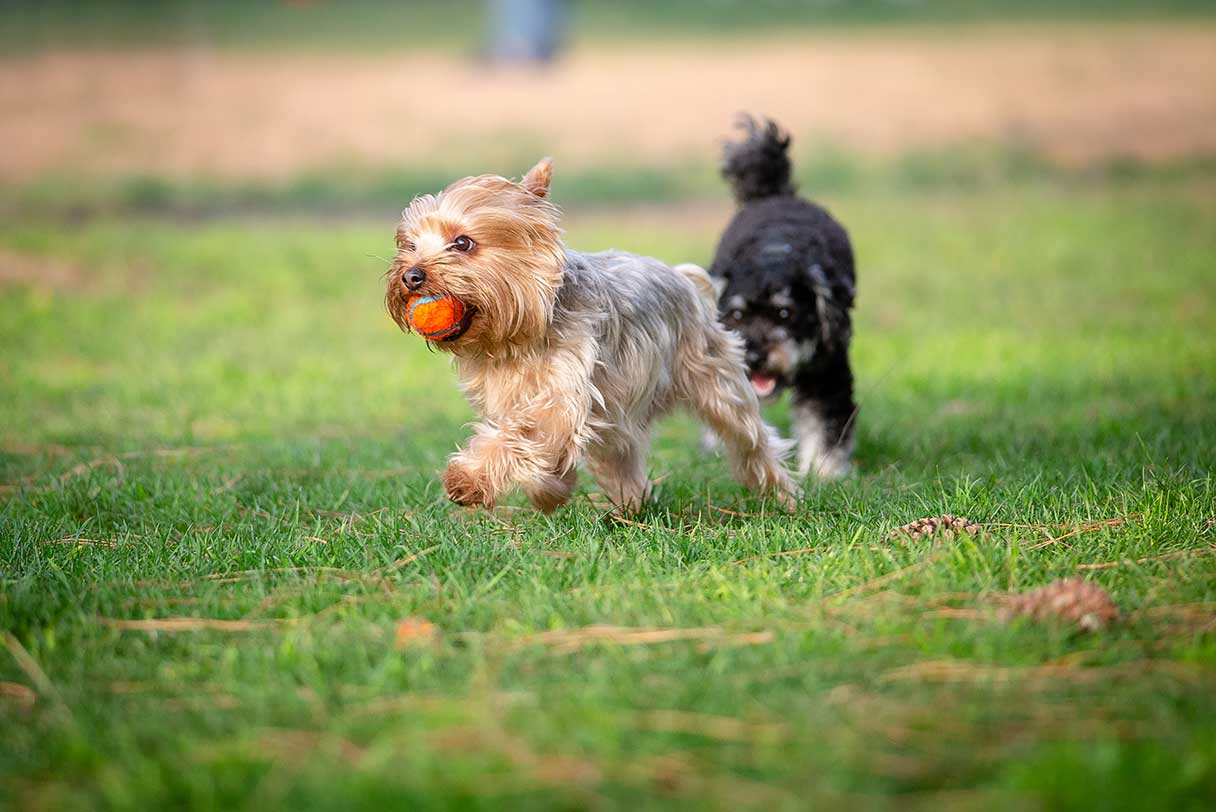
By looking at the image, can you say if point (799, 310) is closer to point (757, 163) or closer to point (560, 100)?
point (757, 163)

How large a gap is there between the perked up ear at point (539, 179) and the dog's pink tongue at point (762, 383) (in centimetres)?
233

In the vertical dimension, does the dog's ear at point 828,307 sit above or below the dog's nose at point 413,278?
below

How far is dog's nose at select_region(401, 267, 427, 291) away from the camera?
503 cm

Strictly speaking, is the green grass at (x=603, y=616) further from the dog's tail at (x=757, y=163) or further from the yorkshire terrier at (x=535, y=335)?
the dog's tail at (x=757, y=163)

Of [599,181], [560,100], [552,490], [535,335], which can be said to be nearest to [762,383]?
[552,490]

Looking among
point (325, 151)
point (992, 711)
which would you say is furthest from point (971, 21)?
point (992, 711)

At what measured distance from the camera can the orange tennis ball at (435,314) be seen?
506 cm

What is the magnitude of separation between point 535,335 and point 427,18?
36877 mm

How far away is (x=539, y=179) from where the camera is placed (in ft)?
17.7

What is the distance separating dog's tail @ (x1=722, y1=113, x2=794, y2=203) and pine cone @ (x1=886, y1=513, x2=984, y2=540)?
11.9 feet

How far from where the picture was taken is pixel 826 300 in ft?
24.0

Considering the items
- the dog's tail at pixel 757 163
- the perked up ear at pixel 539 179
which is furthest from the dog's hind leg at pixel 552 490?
the dog's tail at pixel 757 163

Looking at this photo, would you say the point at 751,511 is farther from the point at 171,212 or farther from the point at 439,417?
the point at 171,212

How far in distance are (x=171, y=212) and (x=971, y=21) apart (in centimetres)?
2451
